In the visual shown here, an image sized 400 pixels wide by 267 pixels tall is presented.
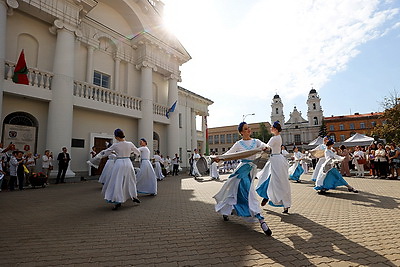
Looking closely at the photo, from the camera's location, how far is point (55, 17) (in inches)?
477

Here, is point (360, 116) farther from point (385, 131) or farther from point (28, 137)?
point (28, 137)

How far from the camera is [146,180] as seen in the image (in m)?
8.05

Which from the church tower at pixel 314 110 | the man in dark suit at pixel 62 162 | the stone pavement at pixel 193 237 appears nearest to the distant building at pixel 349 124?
the church tower at pixel 314 110

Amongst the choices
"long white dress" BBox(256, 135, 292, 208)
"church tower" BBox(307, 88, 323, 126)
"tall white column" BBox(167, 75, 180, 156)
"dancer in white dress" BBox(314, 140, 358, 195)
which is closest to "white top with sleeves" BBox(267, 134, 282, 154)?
"long white dress" BBox(256, 135, 292, 208)

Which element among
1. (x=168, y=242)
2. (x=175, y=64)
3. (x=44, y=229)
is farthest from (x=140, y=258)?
(x=175, y=64)

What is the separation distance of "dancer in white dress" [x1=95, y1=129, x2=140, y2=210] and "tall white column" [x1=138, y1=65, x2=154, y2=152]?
10601 mm

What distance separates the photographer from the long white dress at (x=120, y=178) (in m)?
5.68

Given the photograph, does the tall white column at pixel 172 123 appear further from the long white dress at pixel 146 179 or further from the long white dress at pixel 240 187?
the long white dress at pixel 240 187

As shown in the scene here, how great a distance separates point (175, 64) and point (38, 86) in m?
11.9

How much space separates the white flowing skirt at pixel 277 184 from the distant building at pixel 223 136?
6665cm

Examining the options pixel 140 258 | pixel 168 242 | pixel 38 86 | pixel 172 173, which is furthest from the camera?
pixel 172 173

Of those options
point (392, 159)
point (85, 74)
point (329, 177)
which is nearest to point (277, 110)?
point (392, 159)

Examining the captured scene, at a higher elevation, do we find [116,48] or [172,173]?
[116,48]

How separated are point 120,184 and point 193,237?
3.12 metres
